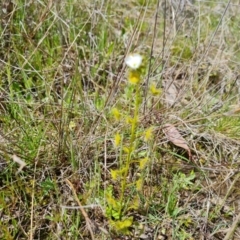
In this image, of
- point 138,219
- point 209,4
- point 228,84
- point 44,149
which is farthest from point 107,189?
point 209,4

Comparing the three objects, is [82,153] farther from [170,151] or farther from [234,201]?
[234,201]

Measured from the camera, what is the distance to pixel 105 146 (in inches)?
48.9

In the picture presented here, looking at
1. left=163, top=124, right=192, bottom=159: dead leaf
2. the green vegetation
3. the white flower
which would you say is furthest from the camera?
left=163, top=124, right=192, bottom=159: dead leaf

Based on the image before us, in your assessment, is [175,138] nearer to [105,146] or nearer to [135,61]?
[105,146]

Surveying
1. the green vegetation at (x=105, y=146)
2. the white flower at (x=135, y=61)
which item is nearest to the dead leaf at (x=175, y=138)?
the green vegetation at (x=105, y=146)

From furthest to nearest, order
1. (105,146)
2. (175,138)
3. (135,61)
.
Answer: (175,138) < (105,146) < (135,61)

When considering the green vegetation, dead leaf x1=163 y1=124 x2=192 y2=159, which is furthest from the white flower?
dead leaf x1=163 y1=124 x2=192 y2=159

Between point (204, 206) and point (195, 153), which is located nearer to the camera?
point (204, 206)

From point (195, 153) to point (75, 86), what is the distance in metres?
0.49

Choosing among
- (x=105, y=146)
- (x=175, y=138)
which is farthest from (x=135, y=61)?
(x=175, y=138)

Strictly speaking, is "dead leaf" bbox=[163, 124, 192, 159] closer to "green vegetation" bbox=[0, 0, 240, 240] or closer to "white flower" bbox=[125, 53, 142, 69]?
"green vegetation" bbox=[0, 0, 240, 240]

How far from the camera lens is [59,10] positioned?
1645 millimetres

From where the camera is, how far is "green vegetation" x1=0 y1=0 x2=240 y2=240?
3.88 ft

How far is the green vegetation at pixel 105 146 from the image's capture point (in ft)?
3.88
